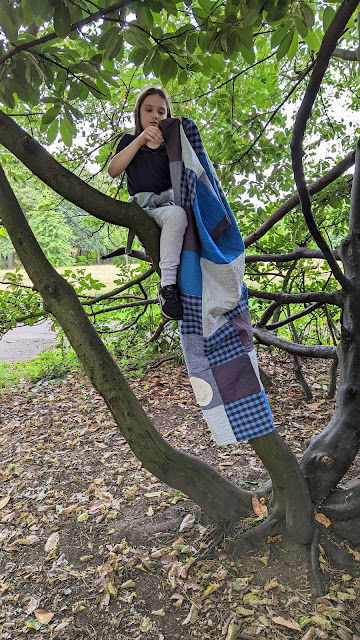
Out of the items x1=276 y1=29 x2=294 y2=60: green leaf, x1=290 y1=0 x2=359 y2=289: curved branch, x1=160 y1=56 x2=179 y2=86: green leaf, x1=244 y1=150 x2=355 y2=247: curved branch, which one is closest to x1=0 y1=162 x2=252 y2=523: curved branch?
x1=160 y1=56 x2=179 y2=86: green leaf

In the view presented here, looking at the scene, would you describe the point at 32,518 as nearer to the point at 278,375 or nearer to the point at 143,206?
the point at 143,206

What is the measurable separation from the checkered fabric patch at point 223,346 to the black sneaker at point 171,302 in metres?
0.19

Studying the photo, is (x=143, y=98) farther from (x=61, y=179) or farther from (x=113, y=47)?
(x=61, y=179)

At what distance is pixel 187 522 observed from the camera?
262 cm

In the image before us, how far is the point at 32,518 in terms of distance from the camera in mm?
2979

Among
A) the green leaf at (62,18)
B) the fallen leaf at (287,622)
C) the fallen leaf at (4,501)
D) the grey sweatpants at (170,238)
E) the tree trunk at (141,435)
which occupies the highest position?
the green leaf at (62,18)

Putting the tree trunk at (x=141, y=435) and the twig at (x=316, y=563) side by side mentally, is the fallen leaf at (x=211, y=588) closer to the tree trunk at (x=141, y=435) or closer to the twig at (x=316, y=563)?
the tree trunk at (x=141, y=435)

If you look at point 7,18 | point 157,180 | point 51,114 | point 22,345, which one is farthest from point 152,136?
point 22,345

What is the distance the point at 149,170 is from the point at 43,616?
7.61 ft

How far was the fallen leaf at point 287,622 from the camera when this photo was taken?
1847mm

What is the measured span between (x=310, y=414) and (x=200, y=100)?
10.7 feet

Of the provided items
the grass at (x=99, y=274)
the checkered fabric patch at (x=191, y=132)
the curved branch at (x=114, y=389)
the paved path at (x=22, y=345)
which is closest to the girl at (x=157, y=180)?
the checkered fabric patch at (x=191, y=132)

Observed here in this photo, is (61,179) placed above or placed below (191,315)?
above

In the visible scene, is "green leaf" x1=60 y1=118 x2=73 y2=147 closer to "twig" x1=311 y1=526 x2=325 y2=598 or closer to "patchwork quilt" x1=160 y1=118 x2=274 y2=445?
"patchwork quilt" x1=160 y1=118 x2=274 y2=445
